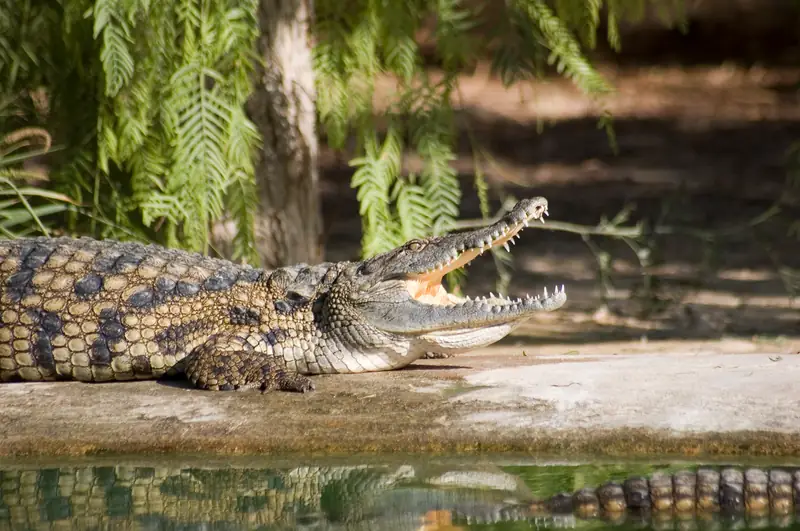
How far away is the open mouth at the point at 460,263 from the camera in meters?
5.25

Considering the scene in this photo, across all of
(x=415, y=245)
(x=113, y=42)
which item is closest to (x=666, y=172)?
(x=415, y=245)

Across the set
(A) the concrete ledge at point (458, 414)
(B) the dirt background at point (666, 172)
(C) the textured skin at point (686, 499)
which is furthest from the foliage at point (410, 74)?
(C) the textured skin at point (686, 499)

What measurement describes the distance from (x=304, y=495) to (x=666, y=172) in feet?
34.3

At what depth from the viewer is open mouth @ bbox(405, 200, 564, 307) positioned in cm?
525

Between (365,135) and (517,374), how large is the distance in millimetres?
2394

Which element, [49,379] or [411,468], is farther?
[49,379]

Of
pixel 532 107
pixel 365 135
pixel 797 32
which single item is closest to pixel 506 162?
pixel 532 107

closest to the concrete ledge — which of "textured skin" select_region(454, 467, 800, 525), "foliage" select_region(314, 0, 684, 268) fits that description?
"textured skin" select_region(454, 467, 800, 525)

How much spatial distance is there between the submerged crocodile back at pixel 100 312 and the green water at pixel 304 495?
114cm

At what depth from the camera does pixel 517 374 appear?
16.3ft

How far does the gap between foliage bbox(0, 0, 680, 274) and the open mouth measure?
44.4 inches

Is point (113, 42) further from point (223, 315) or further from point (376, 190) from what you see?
point (376, 190)

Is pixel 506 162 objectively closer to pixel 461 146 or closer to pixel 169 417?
pixel 461 146

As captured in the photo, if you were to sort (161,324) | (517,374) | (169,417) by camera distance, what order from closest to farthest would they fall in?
(169,417)
(517,374)
(161,324)
